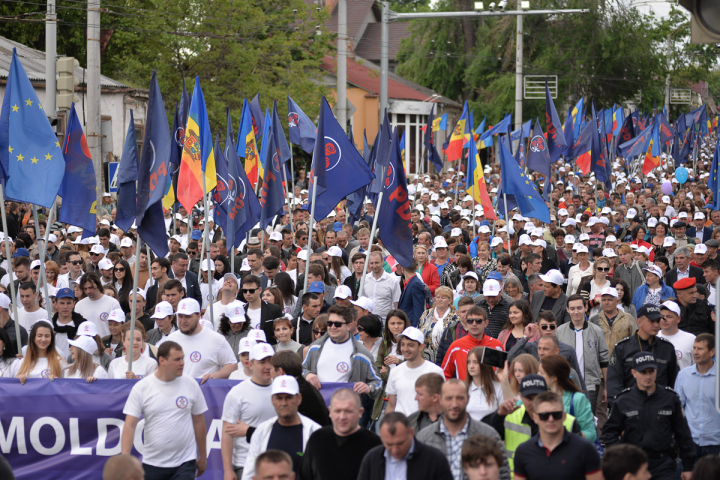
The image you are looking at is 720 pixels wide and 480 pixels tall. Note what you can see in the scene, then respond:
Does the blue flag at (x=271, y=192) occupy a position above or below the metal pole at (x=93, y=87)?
below

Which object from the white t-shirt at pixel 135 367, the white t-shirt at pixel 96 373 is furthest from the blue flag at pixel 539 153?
the white t-shirt at pixel 96 373

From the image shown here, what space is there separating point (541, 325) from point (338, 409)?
355 cm

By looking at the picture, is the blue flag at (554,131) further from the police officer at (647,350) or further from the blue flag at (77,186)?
the police officer at (647,350)

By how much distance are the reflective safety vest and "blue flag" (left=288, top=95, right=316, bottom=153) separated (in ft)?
34.3

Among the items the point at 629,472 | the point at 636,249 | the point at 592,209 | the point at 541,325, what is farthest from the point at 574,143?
the point at 629,472

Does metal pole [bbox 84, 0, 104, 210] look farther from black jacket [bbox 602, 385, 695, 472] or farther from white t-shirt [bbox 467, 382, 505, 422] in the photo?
black jacket [bbox 602, 385, 695, 472]

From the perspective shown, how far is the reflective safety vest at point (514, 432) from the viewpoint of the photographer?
20.1ft

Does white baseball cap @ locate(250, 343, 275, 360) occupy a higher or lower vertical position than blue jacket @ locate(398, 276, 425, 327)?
higher

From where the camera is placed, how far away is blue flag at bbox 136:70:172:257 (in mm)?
9328

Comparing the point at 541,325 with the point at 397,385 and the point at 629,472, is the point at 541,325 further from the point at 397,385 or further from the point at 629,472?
the point at 629,472

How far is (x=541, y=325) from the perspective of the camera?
872cm

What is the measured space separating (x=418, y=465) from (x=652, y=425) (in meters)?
2.28

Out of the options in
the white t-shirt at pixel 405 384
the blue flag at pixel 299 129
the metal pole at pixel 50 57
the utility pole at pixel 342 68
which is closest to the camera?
the white t-shirt at pixel 405 384

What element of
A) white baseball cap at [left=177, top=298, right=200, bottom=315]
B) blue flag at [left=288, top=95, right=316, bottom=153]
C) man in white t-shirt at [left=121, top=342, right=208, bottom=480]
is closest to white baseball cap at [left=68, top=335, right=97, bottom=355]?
white baseball cap at [left=177, top=298, right=200, bottom=315]
